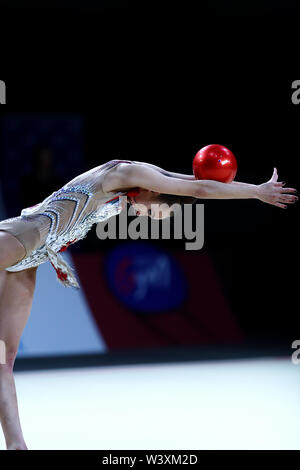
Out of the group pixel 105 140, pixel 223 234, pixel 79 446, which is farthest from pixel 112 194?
pixel 105 140

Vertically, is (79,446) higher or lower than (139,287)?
lower

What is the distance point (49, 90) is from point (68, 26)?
0.68 m

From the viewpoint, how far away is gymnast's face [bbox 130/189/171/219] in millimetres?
2904

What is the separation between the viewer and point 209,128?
7008mm

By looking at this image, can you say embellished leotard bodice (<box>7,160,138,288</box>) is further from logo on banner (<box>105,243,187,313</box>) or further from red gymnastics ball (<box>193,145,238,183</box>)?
logo on banner (<box>105,243,187,313</box>)

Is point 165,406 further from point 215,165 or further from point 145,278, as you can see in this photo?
point 145,278

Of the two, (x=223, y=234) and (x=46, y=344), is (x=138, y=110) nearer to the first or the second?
(x=223, y=234)

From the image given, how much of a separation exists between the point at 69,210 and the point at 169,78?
456 cm

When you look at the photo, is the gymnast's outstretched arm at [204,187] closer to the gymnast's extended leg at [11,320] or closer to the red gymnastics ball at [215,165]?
the red gymnastics ball at [215,165]

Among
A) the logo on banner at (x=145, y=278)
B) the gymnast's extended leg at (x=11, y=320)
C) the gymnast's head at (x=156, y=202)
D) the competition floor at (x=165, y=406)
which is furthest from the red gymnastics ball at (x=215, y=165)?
the logo on banner at (x=145, y=278)

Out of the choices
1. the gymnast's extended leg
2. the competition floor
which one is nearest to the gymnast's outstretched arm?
the gymnast's extended leg

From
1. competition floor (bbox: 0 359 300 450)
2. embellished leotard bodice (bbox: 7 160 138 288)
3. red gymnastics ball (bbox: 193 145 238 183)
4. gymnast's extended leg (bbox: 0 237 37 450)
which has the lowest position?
competition floor (bbox: 0 359 300 450)

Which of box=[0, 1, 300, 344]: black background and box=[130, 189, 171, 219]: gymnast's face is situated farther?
box=[0, 1, 300, 344]: black background

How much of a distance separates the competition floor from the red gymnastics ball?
1156 millimetres
